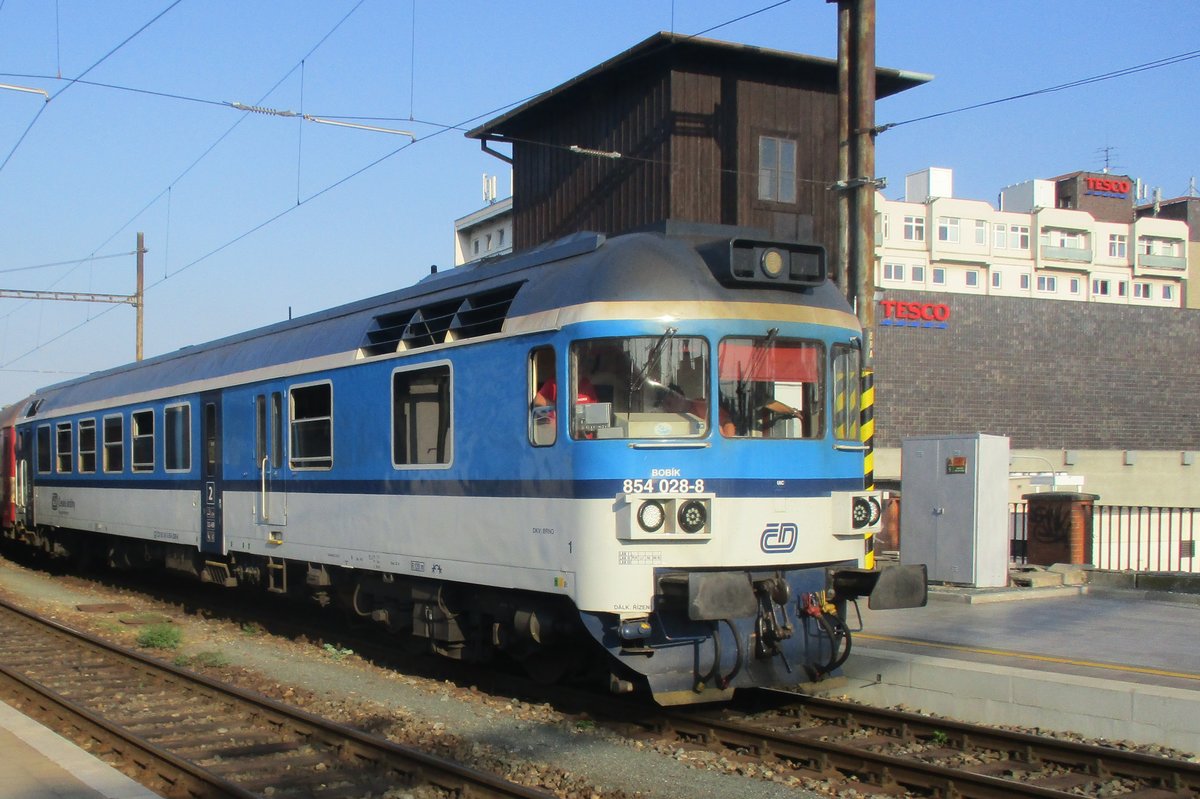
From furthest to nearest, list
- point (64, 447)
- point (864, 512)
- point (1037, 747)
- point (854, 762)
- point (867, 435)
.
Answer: point (64, 447) < point (867, 435) < point (864, 512) < point (1037, 747) < point (854, 762)

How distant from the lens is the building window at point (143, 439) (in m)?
15.6

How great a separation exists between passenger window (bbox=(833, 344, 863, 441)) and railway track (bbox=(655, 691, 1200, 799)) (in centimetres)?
198

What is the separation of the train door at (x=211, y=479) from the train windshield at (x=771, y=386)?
738cm

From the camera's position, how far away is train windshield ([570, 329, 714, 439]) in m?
7.97

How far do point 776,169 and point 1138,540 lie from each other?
9.97m

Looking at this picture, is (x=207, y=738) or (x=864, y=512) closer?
(x=207, y=738)

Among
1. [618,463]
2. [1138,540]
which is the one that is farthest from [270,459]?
[1138,540]

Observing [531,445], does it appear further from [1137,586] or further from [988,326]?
[988,326]

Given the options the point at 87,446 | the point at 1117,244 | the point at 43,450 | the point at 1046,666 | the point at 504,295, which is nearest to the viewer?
the point at 1046,666

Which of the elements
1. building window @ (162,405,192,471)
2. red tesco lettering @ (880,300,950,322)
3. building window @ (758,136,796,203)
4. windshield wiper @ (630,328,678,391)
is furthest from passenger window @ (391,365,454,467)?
red tesco lettering @ (880,300,950,322)

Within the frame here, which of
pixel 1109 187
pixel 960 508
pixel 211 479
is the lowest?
pixel 960 508

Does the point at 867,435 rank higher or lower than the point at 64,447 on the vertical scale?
higher

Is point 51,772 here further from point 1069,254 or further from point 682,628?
point 1069,254

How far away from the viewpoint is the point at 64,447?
63.7ft
